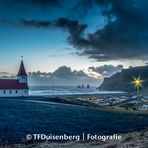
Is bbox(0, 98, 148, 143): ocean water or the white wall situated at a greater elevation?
the white wall

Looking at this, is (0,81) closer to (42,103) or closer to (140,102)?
(42,103)

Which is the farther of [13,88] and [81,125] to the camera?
[13,88]

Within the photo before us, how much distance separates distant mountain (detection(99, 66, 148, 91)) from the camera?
3316cm

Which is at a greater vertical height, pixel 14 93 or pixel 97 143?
pixel 14 93

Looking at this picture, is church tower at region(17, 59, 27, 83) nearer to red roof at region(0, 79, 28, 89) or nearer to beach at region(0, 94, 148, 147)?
red roof at region(0, 79, 28, 89)

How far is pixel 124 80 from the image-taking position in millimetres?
36031

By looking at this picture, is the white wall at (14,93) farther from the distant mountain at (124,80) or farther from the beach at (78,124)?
the distant mountain at (124,80)

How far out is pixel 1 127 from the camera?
101 ft

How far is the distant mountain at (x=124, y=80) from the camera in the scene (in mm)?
33156

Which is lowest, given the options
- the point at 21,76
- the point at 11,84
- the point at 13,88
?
the point at 13,88

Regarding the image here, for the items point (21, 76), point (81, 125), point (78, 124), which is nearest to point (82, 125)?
point (81, 125)

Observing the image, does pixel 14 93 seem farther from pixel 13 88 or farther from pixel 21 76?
pixel 21 76

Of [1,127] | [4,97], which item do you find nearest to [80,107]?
[1,127]

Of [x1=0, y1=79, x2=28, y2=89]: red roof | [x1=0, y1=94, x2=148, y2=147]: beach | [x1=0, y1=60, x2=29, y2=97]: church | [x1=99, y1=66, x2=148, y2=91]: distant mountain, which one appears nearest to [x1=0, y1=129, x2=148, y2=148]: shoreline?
[x1=0, y1=94, x2=148, y2=147]: beach
